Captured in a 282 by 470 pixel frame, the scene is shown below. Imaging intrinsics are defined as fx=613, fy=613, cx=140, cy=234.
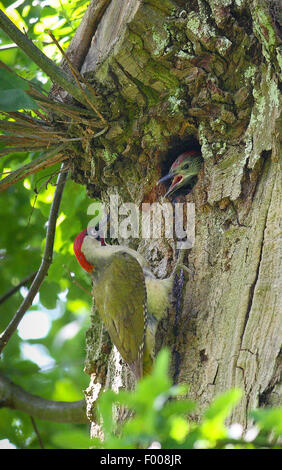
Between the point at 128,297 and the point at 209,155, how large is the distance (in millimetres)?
1084

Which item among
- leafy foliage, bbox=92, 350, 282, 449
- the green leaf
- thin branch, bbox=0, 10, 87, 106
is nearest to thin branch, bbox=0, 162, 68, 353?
thin branch, bbox=0, 10, 87, 106

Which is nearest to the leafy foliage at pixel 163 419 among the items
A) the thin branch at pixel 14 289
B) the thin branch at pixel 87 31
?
the thin branch at pixel 87 31

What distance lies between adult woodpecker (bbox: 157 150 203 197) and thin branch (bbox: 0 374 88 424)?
1.79 meters

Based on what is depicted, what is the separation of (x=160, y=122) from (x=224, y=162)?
587mm

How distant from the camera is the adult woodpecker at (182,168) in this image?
436 centimetres

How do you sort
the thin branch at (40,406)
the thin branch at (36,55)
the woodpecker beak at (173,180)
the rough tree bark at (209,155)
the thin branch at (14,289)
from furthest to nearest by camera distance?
the thin branch at (14,289) → the thin branch at (40,406) → the woodpecker beak at (173,180) → the thin branch at (36,55) → the rough tree bark at (209,155)

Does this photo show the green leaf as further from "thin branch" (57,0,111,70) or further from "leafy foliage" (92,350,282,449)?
"thin branch" (57,0,111,70)

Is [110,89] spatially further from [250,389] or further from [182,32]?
[250,389]

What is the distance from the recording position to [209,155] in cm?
358

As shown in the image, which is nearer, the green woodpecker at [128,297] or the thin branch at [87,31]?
the green woodpecker at [128,297]

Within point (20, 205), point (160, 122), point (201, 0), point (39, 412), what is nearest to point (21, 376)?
point (39, 412)

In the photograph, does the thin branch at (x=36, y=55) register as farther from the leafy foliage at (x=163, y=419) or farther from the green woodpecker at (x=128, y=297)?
the leafy foliage at (x=163, y=419)

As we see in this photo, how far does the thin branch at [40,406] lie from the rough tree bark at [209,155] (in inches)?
23.4

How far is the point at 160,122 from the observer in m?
3.86
